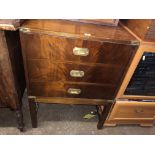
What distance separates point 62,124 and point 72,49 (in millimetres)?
716

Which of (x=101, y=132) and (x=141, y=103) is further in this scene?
(x=101, y=132)

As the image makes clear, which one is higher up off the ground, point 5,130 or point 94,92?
point 94,92

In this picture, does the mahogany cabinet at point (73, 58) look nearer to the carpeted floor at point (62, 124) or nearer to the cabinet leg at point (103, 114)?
the cabinet leg at point (103, 114)

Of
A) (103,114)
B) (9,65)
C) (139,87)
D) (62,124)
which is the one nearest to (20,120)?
(62,124)

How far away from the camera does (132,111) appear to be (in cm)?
129

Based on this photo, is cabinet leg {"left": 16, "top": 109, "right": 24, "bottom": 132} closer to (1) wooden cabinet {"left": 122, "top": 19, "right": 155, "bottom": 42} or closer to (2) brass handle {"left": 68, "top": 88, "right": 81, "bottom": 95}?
(2) brass handle {"left": 68, "top": 88, "right": 81, "bottom": 95}

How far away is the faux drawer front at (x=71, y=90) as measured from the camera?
1.05m

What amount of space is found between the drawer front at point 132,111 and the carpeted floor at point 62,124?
15 centimetres

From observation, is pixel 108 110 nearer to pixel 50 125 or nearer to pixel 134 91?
pixel 134 91

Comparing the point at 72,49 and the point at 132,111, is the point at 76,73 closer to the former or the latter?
the point at 72,49

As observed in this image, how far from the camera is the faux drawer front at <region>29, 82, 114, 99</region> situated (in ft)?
3.44

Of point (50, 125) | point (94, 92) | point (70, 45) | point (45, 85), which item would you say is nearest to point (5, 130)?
point (50, 125)

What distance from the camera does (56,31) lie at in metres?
0.83

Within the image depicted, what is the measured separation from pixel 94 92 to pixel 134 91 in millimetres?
264
